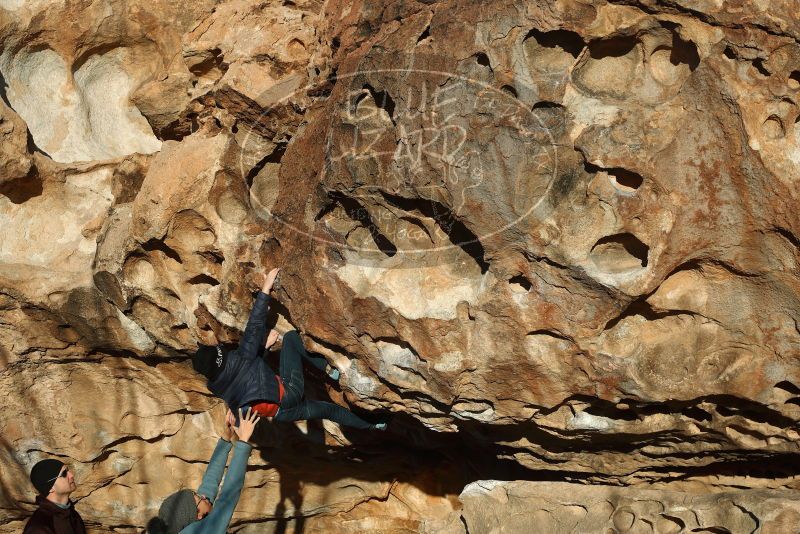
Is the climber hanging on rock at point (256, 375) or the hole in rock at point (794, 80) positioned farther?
the climber hanging on rock at point (256, 375)

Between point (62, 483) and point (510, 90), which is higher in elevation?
point (510, 90)

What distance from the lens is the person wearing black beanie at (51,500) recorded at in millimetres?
3203

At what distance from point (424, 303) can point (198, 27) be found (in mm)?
2045

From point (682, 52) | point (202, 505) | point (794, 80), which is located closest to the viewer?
point (794, 80)

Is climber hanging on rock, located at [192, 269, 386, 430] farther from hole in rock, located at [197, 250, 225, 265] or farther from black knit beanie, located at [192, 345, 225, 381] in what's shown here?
hole in rock, located at [197, 250, 225, 265]

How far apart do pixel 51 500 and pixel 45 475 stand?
0.38ft

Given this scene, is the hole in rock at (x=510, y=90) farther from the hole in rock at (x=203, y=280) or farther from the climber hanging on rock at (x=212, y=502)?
the hole in rock at (x=203, y=280)

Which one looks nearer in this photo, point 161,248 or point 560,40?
point 560,40

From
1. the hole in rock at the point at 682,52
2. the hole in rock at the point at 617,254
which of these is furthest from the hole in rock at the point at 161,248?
the hole in rock at the point at 682,52

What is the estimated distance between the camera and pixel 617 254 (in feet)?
10.9

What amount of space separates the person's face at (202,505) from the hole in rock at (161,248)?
1379 mm

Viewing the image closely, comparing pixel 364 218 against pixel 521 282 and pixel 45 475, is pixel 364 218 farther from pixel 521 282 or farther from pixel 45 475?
pixel 45 475

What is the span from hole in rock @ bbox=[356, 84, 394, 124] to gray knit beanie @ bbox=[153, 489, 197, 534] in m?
1.87

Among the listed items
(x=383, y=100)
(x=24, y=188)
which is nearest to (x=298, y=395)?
(x=383, y=100)
